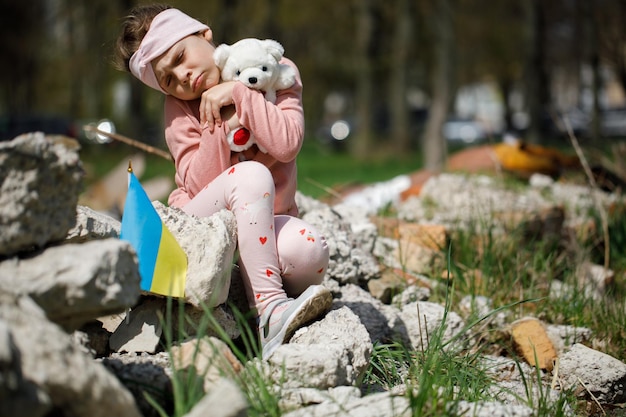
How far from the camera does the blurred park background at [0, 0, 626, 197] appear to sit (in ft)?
38.1

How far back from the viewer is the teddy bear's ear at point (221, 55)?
2.71 metres

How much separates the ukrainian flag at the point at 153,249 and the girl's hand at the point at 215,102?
42cm

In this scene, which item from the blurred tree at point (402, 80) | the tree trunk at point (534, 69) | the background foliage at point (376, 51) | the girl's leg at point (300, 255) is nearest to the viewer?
the girl's leg at point (300, 255)

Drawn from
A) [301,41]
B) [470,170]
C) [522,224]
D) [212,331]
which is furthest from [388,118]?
[212,331]

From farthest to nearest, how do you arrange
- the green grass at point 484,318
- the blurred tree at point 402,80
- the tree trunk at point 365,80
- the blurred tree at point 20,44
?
the blurred tree at point 20,44
the tree trunk at point 365,80
the blurred tree at point 402,80
the green grass at point 484,318

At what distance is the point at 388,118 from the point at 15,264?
30.2 meters

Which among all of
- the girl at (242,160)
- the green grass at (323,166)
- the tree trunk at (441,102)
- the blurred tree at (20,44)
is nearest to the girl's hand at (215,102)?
the girl at (242,160)

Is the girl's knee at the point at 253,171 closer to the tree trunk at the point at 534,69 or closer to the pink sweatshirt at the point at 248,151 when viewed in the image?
the pink sweatshirt at the point at 248,151

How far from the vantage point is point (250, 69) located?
2.67m

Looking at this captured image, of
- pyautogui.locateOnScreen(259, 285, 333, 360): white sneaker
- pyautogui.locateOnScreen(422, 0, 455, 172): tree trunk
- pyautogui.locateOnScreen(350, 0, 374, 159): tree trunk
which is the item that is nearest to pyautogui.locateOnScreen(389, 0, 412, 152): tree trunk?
pyautogui.locateOnScreen(350, 0, 374, 159): tree trunk

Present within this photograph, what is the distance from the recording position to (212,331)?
2.46m

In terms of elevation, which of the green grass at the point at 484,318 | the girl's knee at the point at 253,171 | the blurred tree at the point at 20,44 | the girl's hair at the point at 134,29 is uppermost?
the blurred tree at the point at 20,44

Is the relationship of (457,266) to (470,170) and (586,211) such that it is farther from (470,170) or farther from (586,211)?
(470,170)

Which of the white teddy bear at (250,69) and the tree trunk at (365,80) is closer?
the white teddy bear at (250,69)
